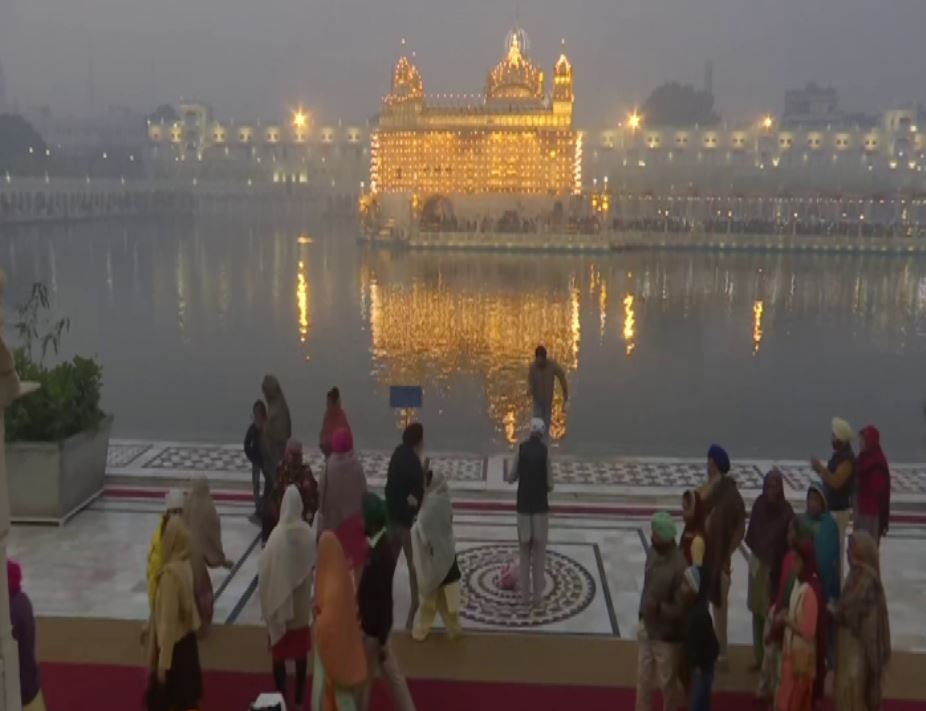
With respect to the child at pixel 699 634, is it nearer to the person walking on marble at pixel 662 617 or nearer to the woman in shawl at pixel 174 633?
the person walking on marble at pixel 662 617

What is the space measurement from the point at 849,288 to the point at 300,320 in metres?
14.9

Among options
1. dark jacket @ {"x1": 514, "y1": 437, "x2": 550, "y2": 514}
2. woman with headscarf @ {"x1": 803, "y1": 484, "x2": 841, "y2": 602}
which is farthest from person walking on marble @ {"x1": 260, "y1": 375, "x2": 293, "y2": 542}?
woman with headscarf @ {"x1": 803, "y1": 484, "x2": 841, "y2": 602}

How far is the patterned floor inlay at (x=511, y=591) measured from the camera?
5215mm

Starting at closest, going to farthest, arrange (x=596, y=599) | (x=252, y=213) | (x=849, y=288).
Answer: (x=596, y=599)
(x=849, y=288)
(x=252, y=213)

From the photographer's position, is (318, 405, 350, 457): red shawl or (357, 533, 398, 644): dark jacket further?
(318, 405, 350, 457): red shawl

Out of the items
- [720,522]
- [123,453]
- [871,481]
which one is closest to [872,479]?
[871,481]

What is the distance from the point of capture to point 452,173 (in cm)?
4222

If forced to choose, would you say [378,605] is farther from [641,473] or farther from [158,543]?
[641,473]

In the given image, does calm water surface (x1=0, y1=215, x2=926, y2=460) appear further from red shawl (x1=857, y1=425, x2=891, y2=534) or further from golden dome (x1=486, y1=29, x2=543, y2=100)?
golden dome (x1=486, y1=29, x2=543, y2=100)

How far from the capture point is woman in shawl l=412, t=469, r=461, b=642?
185 inches

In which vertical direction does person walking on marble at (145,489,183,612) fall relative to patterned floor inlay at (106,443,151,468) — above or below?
above

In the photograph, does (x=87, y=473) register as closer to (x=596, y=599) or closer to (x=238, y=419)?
(x=238, y=419)

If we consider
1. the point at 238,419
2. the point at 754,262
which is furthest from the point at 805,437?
the point at 754,262

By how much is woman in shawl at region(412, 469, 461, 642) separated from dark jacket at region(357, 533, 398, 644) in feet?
3.24
